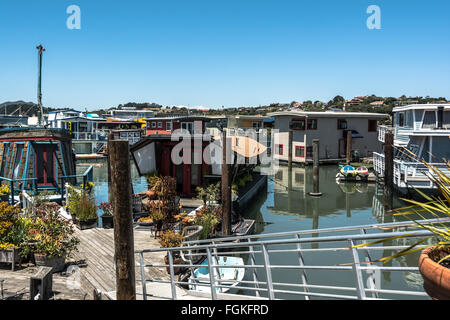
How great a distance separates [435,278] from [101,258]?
402 inches

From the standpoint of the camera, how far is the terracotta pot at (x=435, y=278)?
9.80ft

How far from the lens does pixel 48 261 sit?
999cm

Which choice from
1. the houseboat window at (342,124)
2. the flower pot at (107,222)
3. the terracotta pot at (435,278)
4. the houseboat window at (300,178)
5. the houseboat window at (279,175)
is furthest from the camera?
the houseboat window at (342,124)

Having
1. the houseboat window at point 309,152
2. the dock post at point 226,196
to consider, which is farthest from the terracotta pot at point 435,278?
the houseboat window at point 309,152

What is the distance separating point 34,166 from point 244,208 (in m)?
12.3

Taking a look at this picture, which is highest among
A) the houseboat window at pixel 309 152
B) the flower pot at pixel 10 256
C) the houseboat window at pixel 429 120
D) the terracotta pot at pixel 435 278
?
the houseboat window at pixel 429 120

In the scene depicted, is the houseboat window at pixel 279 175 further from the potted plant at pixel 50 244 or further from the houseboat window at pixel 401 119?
the potted plant at pixel 50 244

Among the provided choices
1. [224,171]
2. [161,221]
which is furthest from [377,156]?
[161,221]

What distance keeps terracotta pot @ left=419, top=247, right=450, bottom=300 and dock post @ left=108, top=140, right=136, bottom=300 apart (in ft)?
15.0

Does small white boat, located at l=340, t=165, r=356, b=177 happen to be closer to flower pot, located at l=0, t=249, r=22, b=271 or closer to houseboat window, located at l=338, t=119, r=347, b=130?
houseboat window, located at l=338, t=119, r=347, b=130

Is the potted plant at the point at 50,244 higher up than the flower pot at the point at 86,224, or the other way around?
the potted plant at the point at 50,244

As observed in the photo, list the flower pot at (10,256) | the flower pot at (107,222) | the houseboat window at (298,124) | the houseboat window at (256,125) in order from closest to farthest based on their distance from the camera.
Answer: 1. the flower pot at (10,256)
2. the flower pot at (107,222)
3. the houseboat window at (298,124)
4. the houseboat window at (256,125)

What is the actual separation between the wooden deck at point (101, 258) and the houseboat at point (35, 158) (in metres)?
6.48

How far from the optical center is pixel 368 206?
27.8 m
